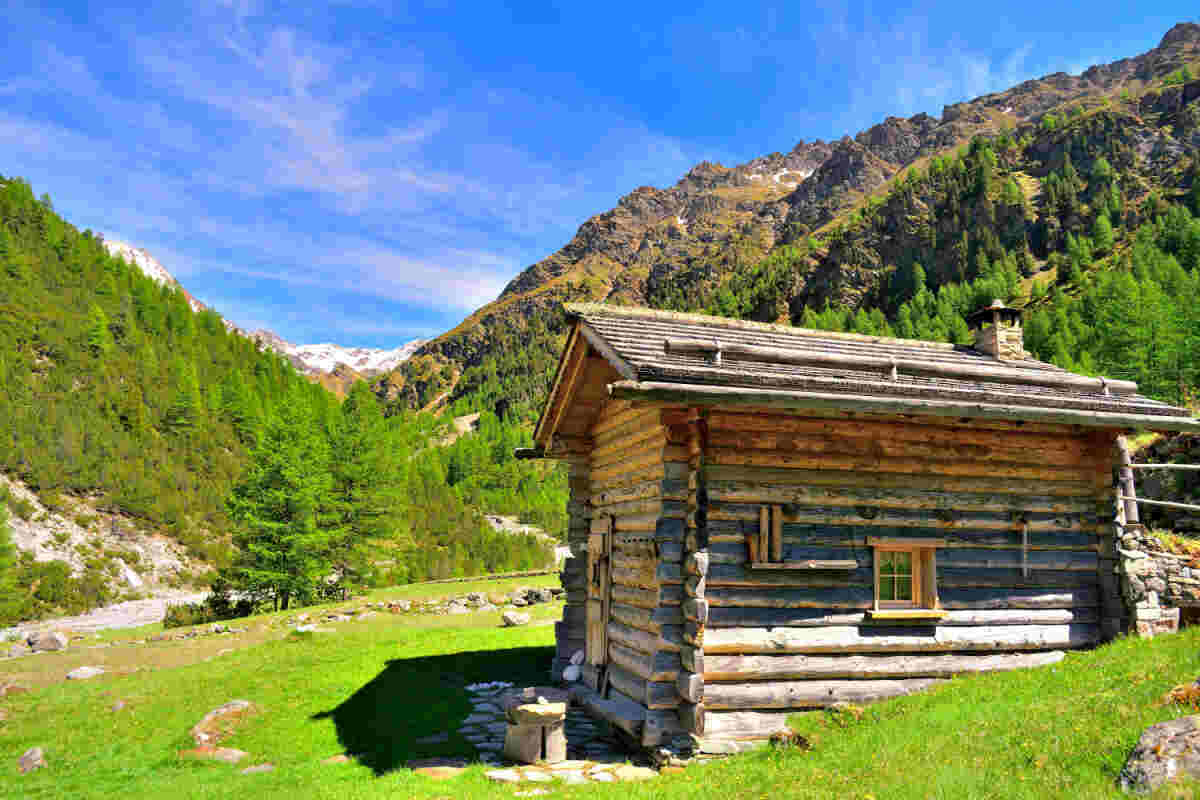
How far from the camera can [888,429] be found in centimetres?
981

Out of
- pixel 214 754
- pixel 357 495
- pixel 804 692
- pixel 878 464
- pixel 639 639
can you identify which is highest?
pixel 878 464

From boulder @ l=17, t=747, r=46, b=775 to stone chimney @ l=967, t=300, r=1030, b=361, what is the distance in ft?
56.7

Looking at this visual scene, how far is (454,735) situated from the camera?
10258mm

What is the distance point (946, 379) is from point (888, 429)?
187 centimetres

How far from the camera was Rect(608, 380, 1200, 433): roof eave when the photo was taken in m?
8.30

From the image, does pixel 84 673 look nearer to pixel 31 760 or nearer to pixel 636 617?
pixel 31 760

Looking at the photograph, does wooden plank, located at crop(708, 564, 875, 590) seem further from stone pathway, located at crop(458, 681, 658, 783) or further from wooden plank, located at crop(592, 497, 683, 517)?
stone pathway, located at crop(458, 681, 658, 783)

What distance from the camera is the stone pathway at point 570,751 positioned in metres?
8.20

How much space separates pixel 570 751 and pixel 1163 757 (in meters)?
6.59

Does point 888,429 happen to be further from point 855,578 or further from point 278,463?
point 278,463

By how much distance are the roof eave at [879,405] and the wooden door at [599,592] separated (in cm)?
403

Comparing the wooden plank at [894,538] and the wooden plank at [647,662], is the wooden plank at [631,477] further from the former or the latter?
the wooden plank at [647,662]

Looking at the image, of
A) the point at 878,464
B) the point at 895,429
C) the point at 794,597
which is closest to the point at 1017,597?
the point at 878,464

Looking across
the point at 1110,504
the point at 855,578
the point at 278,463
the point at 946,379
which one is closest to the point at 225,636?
the point at 278,463
